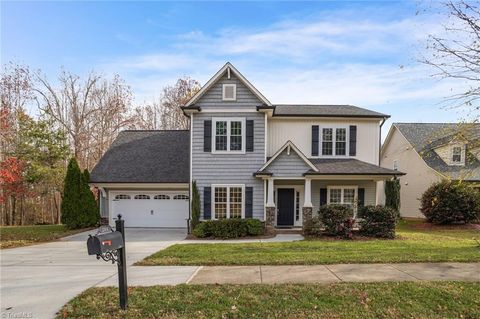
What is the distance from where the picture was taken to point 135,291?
18.9 ft

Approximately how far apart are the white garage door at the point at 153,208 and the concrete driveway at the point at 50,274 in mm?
4356

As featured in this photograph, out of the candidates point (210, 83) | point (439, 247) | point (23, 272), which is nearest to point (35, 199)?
point (210, 83)

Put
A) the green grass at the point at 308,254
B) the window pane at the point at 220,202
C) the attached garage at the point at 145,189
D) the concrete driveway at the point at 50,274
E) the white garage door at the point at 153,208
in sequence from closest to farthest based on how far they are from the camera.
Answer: the concrete driveway at the point at 50,274, the green grass at the point at 308,254, the window pane at the point at 220,202, the attached garage at the point at 145,189, the white garage door at the point at 153,208

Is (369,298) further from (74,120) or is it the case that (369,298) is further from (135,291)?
(74,120)

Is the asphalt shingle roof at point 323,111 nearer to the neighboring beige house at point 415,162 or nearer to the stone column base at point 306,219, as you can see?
the neighboring beige house at point 415,162

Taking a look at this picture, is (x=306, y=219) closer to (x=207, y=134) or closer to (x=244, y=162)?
(x=244, y=162)

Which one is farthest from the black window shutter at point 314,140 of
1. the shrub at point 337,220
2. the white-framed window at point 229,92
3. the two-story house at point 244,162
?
the white-framed window at point 229,92

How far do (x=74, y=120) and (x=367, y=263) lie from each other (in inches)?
1055

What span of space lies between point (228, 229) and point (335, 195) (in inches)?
242

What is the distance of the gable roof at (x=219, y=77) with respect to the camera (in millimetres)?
15266

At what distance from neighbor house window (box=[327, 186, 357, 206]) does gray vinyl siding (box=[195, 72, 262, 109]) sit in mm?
5781

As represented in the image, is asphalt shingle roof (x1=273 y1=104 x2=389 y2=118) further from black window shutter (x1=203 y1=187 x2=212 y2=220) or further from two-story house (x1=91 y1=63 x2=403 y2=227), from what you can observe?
black window shutter (x1=203 y1=187 x2=212 y2=220)

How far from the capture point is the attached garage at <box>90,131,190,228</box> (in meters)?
17.0

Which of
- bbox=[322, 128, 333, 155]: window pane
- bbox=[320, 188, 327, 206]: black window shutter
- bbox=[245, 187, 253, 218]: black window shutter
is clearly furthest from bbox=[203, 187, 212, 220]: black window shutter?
Answer: bbox=[322, 128, 333, 155]: window pane
